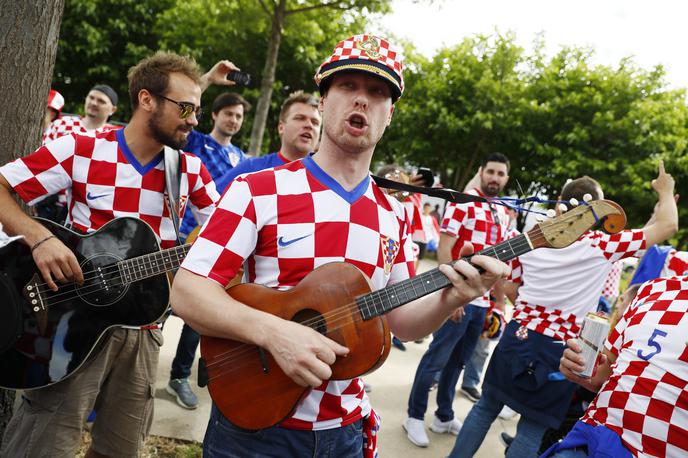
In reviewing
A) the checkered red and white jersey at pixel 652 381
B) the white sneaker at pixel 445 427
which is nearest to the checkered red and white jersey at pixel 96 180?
the checkered red and white jersey at pixel 652 381

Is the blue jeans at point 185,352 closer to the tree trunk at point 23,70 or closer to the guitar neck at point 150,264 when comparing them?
the tree trunk at point 23,70

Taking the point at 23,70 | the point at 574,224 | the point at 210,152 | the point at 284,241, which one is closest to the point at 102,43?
the point at 210,152

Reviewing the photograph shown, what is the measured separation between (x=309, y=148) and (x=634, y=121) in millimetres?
15328

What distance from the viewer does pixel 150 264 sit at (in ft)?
7.10

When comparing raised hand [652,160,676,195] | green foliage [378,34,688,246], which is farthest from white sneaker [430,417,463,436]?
green foliage [378,34,688,246]

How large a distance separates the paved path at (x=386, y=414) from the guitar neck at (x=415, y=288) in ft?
8.03

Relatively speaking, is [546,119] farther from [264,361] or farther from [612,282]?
[264,361]

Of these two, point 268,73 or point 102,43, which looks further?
point 102,43

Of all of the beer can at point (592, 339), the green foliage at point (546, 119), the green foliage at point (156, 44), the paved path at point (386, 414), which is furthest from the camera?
the green foliage at point (546, 119)

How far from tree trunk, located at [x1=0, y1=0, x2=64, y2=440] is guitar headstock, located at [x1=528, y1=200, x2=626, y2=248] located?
2586 millimetres

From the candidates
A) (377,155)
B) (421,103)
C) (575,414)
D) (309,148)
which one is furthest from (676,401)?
(377,155)

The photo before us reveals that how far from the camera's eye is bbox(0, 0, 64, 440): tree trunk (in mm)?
2369

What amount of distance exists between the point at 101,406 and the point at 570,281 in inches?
116

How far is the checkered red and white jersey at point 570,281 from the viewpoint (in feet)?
10.2
